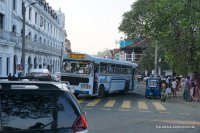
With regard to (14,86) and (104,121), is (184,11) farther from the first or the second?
(14,86)

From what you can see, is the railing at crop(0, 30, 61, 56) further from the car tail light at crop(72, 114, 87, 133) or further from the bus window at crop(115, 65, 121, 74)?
the car tail light at crop(72, 114, 87, 133)

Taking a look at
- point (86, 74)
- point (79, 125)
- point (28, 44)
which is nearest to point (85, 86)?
point (86, 74)

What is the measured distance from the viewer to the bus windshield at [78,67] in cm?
2456

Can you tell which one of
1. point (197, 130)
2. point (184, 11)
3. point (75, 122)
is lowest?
point (197, 130)

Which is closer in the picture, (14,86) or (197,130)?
(14,86)

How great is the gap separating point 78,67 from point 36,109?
19693 mm

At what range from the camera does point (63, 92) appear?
16.9 ft

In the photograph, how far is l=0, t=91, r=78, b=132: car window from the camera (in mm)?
4801

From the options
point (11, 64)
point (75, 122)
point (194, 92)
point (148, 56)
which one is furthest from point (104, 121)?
point (148, 56)

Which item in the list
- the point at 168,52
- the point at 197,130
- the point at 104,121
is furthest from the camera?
the point at 168,52

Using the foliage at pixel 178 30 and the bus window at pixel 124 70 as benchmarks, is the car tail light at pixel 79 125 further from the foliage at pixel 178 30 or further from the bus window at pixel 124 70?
the bus window at pixel 124 70

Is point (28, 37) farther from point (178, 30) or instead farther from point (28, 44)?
point (178, 30)

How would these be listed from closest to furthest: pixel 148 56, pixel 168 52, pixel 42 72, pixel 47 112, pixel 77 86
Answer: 1. pixel 47 112
2. pixel 77 86
3. pixel 168 52
4. pixel 42 72
5. pixel 148 56

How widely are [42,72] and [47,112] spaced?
99.9 feet
